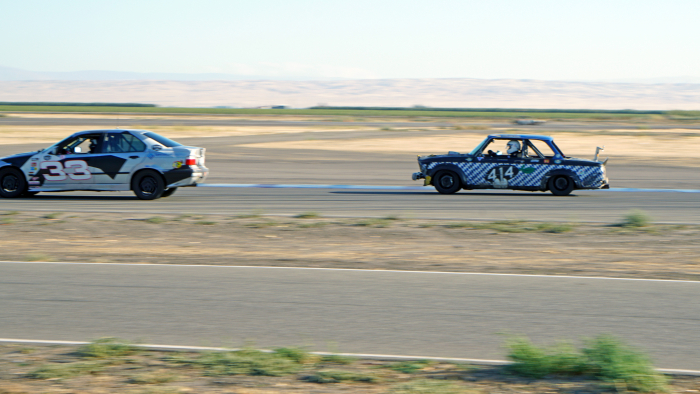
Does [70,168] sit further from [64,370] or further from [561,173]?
[64,370]

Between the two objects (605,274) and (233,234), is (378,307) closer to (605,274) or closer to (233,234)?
(605,274)

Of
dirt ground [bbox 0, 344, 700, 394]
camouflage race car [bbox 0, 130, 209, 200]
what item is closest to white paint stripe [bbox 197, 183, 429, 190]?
camouflage race car [bbox 0, 130, 209, 200]

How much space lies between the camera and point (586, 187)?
17.8 m

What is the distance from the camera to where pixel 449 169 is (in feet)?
59.8

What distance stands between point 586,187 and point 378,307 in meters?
12.2

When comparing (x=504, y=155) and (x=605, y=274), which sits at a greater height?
(x=504, y=155)

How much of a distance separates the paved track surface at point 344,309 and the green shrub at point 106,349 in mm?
302

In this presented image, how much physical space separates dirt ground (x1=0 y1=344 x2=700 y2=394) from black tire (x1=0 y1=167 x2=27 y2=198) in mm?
12655

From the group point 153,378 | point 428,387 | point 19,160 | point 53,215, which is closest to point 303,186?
point 19,160

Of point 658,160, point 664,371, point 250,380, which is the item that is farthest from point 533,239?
point 658,160

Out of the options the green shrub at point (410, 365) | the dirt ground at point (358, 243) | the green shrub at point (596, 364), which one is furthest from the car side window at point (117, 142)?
the green shrub at point (596, 364)

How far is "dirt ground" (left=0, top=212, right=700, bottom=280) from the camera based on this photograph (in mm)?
9422

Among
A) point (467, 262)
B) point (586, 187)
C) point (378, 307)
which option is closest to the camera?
point (378, 307)

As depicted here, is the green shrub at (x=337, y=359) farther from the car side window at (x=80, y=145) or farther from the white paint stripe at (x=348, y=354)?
the car side window at (x=80, y=145)
